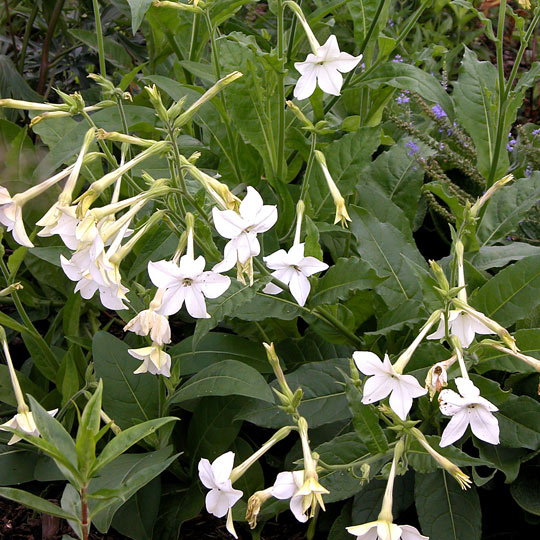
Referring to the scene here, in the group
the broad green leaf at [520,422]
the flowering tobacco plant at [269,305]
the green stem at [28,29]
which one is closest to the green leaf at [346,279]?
the flowering tobacco plant at [269,305]

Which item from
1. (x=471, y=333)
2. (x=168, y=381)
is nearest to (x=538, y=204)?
(x=471, y=333)

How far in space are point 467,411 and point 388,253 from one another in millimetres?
873

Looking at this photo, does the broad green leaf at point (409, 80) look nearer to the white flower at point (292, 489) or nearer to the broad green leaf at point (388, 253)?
the broad green leaf at point (388, 253)

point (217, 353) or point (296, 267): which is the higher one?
point (296, 267)

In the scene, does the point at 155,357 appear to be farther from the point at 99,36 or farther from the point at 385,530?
the point at 99,36

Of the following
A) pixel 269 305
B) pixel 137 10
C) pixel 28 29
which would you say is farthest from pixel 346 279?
pixel 28 29

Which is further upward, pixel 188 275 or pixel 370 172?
pixel 188 275

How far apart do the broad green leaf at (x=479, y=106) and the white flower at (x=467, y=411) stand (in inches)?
44.1

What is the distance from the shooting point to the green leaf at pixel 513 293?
1806 millimetres

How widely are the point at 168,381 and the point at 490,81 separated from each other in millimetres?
1402

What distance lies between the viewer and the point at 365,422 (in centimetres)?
149

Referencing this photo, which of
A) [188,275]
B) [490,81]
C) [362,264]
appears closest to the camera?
[188,275]

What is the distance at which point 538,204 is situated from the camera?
2.46 m

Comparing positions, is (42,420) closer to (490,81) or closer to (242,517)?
(242,517)
